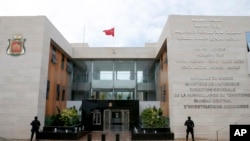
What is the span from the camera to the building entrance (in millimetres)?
22703

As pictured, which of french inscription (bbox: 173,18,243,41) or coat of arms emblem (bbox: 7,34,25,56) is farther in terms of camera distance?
french inscription (bbox: 173,18,243,41)

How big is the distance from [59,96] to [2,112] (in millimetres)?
6190

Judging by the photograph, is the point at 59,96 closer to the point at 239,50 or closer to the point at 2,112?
the point at 2,112

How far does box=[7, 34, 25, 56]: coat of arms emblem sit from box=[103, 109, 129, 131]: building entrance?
993 centimetres

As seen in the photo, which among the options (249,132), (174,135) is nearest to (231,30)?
(174,135)


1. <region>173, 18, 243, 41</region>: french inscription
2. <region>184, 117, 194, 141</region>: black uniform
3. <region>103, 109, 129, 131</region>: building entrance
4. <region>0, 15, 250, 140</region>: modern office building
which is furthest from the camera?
<region>103, 109, 129, 131</region>: building entrance

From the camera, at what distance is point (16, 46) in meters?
16.5

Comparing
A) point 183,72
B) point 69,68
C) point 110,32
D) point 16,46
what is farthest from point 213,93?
point 69,68

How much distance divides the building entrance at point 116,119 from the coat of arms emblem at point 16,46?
9932 millimetres

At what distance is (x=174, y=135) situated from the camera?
1545 cm

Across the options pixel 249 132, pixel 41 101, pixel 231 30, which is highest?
pixel 231 30

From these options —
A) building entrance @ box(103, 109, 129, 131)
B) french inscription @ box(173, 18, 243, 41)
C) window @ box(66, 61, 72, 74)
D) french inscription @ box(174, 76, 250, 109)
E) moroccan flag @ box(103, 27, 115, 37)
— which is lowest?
building entrance @ box(103, 109, 129, 131)

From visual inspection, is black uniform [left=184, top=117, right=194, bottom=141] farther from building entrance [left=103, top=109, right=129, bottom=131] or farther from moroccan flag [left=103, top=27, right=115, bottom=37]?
moroccan flag [left=103, top=27, right=115, bottom=37]

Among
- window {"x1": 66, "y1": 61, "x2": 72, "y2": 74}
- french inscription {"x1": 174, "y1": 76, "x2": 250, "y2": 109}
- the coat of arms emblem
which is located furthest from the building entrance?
the coat of arms emblem
